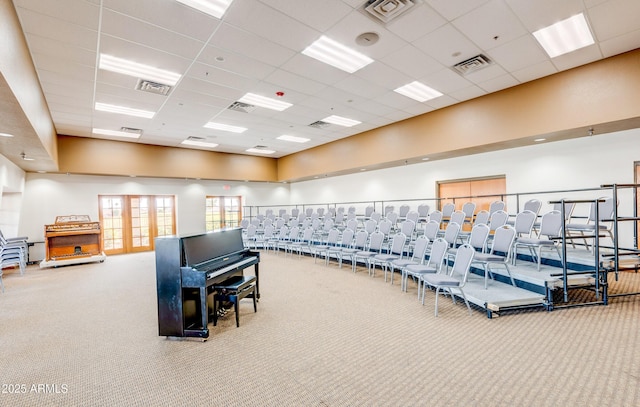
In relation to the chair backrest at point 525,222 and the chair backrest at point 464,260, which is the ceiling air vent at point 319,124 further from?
the chair backrest at point 464,260

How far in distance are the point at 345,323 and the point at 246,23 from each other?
406 cm

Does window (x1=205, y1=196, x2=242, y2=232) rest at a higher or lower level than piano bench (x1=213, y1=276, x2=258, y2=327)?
higher

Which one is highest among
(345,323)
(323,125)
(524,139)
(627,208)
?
(323,125)

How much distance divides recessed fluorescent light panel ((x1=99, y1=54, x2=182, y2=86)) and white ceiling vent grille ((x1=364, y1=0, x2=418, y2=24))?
3.50m

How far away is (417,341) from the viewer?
125 inches

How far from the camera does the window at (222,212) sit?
12.4 meters

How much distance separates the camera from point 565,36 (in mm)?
4422

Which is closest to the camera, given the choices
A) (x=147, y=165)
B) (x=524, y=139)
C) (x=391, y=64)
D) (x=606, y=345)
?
(x=606, y=345)

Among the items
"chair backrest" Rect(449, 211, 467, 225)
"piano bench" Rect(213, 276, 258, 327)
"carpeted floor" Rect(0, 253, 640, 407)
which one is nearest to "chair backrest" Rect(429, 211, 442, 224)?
"chair backrest" Rect(449, 211, 467, 225)

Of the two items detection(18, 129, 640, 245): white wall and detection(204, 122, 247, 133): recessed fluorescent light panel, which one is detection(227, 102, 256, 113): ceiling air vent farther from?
detection(18, 129, 640, 245): white wall

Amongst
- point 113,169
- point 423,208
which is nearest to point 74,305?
point 113,169

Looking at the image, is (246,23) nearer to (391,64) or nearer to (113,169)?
(391,64)

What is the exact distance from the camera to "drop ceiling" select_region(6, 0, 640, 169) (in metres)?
3.64

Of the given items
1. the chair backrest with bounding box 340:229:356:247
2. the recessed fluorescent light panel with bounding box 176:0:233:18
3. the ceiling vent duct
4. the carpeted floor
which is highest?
the recessed fluorescent light panel with bounding box 176:0:233:18
